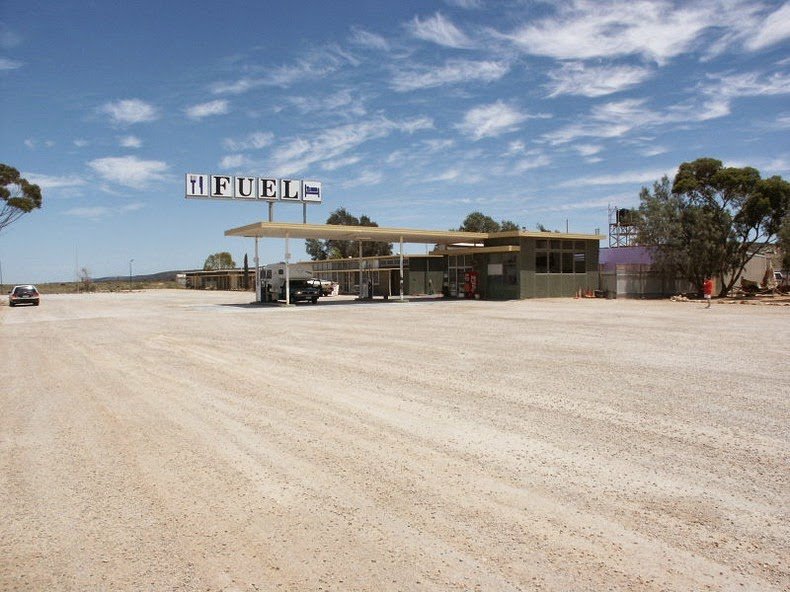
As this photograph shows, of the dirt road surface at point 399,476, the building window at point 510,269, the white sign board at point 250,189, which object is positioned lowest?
the dirt road surface at point 399,476

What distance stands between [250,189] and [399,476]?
3320cm

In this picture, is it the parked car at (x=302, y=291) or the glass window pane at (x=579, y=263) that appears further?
the glass window pane at (x=579, y=263)

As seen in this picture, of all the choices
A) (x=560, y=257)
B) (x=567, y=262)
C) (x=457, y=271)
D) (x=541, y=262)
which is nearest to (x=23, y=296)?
(x=457, y=271)

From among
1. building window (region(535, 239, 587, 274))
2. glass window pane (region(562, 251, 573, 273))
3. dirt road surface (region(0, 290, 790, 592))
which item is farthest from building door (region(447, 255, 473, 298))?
dirt road surface (region(0, 290, 790, 592))

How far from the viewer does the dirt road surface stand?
3383mm

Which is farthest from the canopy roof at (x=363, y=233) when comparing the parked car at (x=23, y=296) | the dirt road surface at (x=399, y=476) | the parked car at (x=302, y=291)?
the dirt road surface at (x=399, y=476)

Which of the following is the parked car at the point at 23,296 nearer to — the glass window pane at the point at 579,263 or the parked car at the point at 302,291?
the parked car at the point at 302,291

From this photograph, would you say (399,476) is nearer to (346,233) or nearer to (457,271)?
(346,233)

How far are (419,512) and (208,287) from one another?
298ft

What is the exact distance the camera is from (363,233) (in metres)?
34.2

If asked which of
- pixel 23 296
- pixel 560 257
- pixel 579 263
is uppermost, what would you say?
pixel 560 257

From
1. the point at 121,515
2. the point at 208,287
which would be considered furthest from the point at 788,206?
the point at 208,287

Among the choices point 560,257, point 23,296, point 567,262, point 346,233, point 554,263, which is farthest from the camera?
point 23,296

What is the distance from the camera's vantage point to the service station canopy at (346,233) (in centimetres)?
3016
